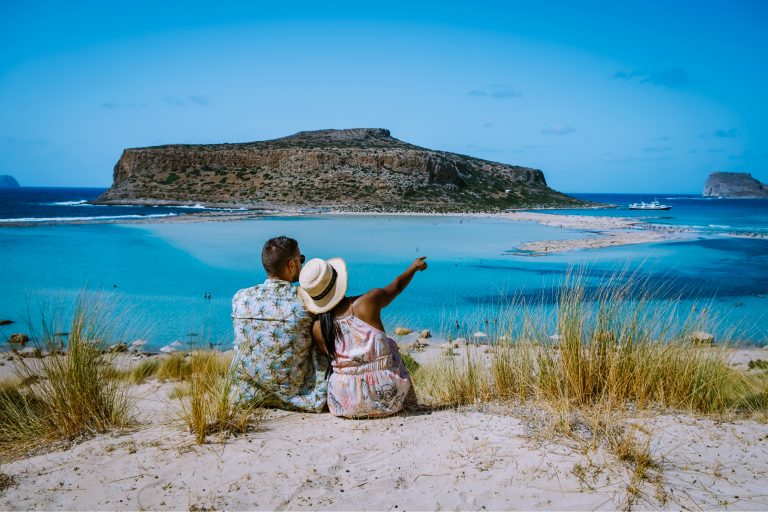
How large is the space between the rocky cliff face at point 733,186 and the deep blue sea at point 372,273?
162020 millimetres

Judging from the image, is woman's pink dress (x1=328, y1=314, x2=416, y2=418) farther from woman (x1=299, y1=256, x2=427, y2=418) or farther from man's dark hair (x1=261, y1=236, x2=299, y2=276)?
man's dark hair (x1=261, y1=236, x2=299, y2=276)

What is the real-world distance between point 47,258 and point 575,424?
18799mm

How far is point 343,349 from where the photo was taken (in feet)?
12.3

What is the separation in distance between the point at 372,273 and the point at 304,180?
41271mm

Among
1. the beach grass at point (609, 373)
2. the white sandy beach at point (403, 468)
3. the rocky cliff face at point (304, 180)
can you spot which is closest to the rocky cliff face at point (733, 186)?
the rocky cliff face at point (304, 180)

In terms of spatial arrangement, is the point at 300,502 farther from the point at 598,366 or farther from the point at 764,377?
the point at 764,377

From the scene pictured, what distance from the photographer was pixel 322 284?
3.59 m

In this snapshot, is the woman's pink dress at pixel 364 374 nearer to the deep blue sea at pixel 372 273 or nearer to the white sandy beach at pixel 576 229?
the deep blue sea at pixel 372 273

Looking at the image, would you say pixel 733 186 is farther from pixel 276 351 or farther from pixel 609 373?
pixel 276 351

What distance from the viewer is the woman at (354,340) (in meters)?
3.65

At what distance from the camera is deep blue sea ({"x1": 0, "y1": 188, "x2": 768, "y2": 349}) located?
966cm

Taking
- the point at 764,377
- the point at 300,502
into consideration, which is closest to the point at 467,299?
the point at 764,377

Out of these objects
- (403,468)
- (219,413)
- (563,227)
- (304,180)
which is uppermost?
(304,180)

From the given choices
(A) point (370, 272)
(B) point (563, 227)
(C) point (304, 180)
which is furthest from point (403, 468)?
(C) point (304, 180)
